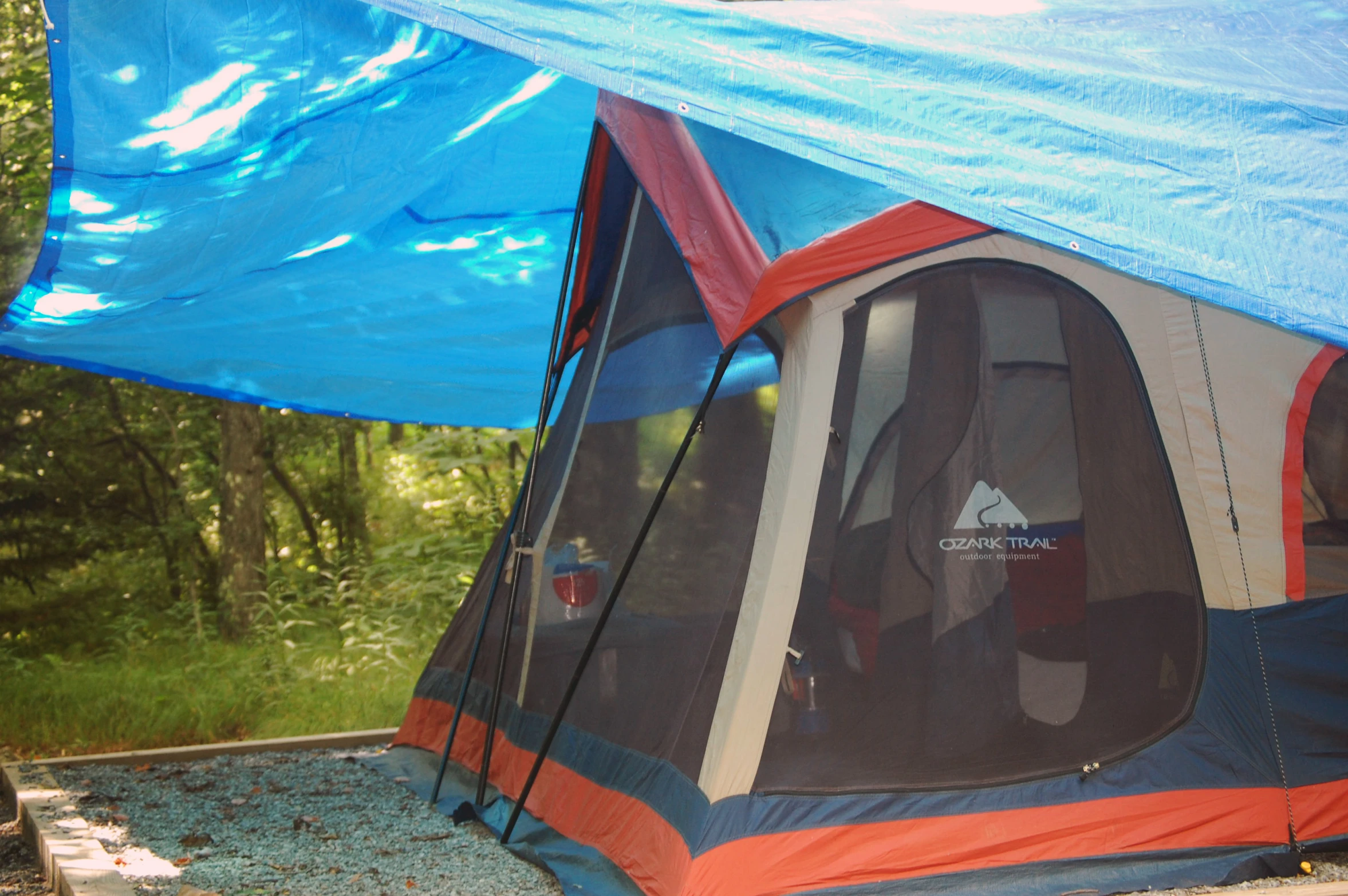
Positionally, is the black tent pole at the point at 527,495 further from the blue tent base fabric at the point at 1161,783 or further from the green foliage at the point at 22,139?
the green foliage at the point at 22,139

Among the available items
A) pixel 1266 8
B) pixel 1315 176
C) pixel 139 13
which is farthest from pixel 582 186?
pixel 1266 8

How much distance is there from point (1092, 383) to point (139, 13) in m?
2.46

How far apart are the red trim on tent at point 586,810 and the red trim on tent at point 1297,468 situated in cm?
177

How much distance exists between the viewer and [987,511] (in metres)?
2.60

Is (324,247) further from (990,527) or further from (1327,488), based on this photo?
(1327,488)

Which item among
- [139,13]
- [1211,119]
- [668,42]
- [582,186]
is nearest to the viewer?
[668,42]

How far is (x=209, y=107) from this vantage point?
8.81 feet

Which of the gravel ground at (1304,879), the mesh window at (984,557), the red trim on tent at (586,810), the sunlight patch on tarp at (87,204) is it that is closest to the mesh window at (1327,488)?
the mesh window at (984,557)

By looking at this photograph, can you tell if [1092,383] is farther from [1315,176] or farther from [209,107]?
[209,107]

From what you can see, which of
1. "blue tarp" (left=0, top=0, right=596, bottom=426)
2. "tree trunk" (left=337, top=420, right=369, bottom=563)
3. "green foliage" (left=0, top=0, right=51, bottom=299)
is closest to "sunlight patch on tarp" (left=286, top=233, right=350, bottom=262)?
"blue tarp" (left=0, top=0, right=596, bottom=426)

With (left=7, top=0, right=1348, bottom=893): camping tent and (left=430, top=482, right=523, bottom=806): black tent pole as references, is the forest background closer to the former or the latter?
(left=430, top=482, right=523, bottom=806): black tent pole

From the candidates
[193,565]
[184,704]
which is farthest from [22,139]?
[184,704]

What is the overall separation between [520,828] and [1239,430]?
2264 millimetres

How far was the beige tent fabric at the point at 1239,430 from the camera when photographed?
2748mm
